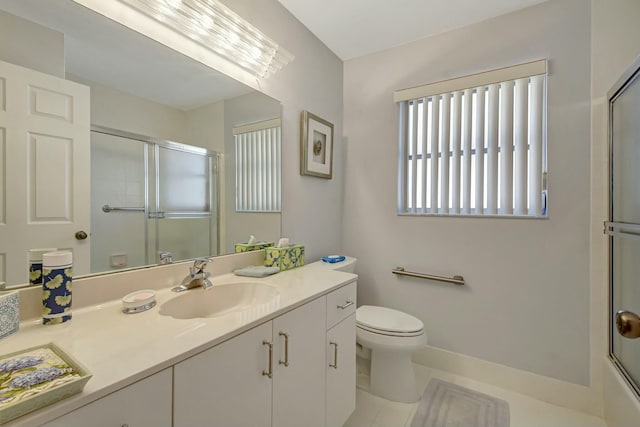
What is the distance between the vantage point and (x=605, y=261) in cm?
145

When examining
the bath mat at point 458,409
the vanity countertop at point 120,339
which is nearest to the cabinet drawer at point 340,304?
the vanity countertop at point 120,339

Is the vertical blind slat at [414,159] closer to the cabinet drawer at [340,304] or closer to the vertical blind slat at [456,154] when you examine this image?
the vertical blind slat at [456,154]

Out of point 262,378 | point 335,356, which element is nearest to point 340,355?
point 335,356

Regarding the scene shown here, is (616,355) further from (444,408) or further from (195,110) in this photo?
(195,110)

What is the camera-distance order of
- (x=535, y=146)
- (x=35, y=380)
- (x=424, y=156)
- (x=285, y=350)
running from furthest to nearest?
(x=424, y=156)
(x=535, y=146)
(x=285, y=350)
(x=35, y=380)

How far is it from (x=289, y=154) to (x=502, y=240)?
57.8 inches

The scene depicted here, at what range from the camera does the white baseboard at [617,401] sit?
1.14 meters

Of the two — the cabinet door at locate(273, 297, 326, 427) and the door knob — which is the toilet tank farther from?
the door knob

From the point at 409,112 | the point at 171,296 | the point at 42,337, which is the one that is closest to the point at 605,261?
the point at 409,112

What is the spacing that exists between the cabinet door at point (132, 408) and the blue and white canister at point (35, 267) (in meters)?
0.53

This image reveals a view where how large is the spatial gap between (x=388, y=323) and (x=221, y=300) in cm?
101

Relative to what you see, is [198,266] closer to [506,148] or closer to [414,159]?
[414,159]

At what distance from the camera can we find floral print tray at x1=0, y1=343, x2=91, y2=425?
1.37 ft

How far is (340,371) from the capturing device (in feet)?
4.15
